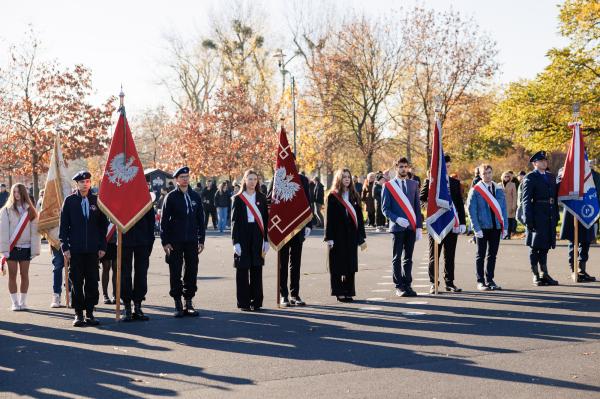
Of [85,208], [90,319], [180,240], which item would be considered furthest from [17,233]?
[180,240]

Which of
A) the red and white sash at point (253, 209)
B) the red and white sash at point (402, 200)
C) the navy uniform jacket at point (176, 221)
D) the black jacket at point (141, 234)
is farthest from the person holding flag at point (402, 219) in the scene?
the black jacket at point (141, 234)

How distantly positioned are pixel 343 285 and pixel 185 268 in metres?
2.35

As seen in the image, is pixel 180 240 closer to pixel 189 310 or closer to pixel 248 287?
pixel 189 310

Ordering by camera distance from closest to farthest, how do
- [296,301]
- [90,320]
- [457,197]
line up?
[90,320] → [296,301] → [457,197]

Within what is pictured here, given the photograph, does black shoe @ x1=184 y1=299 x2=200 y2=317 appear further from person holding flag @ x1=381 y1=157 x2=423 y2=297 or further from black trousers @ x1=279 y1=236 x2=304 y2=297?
person holding flag @ x1=381 y1=157 x2=423 y2=297

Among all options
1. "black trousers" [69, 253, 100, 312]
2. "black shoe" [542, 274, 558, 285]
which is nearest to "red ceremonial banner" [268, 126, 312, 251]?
"black trousers" [69, 253, 100, 312]

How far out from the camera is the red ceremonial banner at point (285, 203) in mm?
12227

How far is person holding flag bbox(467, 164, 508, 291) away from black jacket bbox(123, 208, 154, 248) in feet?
16.6

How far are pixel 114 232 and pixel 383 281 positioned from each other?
4.92 metres

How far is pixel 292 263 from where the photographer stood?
12.4 m

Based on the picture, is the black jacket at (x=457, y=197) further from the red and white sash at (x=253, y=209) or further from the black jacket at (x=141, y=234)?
the black jacket at (x=141, y=234)

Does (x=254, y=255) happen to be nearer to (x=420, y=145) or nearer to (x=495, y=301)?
(x=495, y=301)

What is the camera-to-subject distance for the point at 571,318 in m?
10.5

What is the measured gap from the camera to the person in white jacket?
12.7 meters
